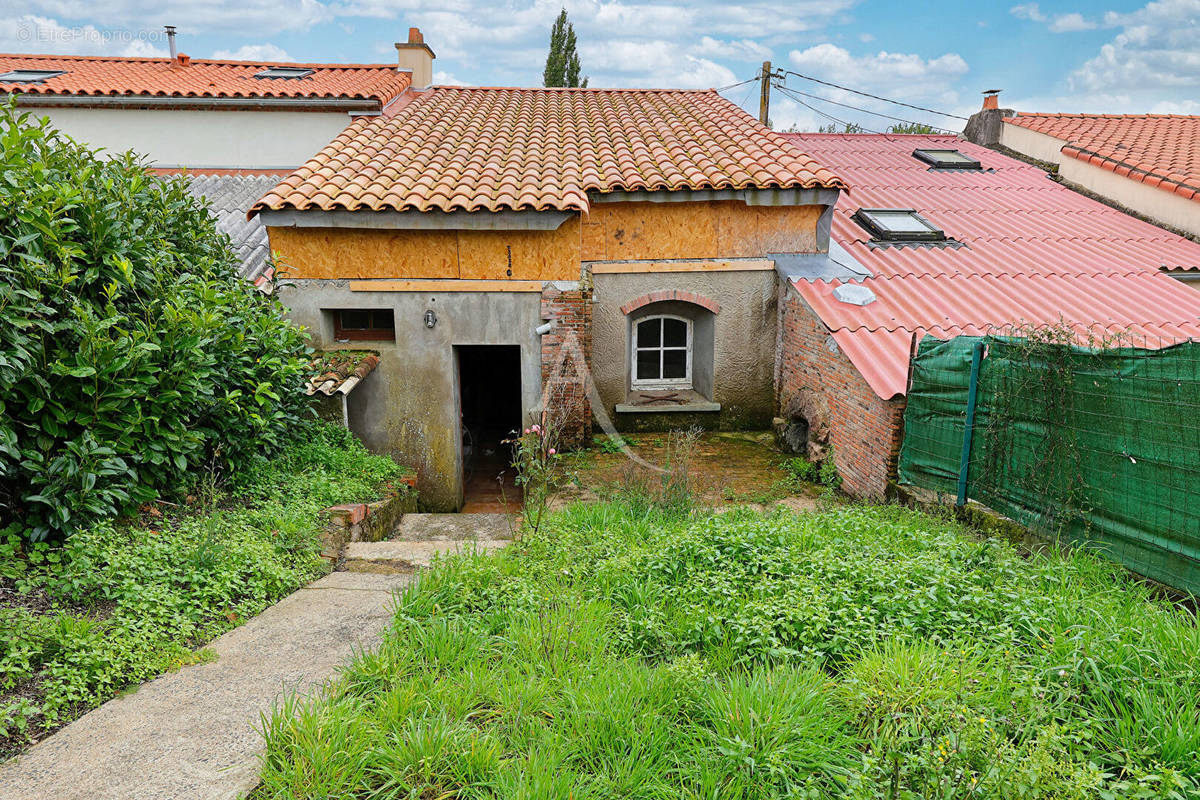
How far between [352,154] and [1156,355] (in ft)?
30.8

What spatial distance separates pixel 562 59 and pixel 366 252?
2219 centimetres

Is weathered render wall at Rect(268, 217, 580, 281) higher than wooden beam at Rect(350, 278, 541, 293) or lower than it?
higher

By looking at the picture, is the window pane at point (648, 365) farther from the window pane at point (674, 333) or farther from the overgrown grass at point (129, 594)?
the overgrown grass at point (129, 594)

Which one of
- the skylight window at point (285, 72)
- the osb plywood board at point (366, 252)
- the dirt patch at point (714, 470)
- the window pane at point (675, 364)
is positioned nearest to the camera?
the dirt patch at point (714, 470)

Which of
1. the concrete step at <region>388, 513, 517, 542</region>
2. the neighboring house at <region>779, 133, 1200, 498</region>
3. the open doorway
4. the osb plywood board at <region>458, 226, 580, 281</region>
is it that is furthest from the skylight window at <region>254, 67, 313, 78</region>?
the concrete step at <region>388, 513, 517, 542</region>

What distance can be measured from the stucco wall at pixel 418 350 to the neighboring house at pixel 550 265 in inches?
0.7

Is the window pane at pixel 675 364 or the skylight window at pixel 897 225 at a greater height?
the skylight window at pixel 897 225

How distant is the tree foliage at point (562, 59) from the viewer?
27203 millimetres

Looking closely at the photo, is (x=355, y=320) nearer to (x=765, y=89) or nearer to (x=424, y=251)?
(x=424, y=251)

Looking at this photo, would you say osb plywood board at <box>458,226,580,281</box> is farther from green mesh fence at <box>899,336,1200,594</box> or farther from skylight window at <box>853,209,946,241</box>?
skylight window at <box>853,209,946,241</box>

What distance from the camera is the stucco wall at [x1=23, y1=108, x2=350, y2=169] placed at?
555 inches

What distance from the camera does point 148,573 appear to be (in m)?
4.27

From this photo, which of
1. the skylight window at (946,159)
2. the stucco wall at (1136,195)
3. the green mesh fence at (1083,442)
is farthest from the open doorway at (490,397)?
the stucco wall at (1136,195)

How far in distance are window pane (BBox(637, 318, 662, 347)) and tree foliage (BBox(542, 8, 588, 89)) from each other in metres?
20.5
